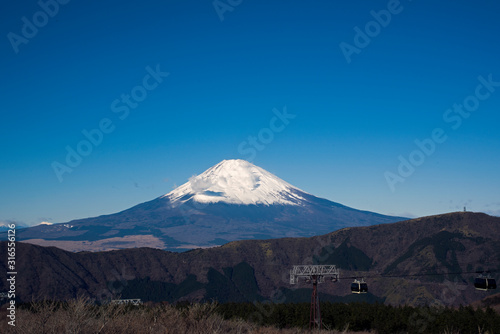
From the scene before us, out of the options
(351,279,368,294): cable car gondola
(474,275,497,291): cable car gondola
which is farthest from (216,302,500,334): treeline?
(474,275,497,291): cable car gondola

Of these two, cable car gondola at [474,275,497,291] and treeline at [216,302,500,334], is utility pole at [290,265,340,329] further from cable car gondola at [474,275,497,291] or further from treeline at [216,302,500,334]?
cable car gondola at [474,275,497,291]

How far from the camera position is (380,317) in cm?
5447

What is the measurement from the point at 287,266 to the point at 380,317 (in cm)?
12220

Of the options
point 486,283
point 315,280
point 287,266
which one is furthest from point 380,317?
point 287,266

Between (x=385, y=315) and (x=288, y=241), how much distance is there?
5246 inches

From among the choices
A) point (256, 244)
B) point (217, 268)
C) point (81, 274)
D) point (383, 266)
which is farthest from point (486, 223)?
point (81, 274)

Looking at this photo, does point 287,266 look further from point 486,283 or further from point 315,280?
point 486,283

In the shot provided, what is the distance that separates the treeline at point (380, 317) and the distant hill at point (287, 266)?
75.3 m

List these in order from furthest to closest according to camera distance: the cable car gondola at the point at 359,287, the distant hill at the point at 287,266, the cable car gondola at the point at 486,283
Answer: the distant hill at the point at 287,266
the cable car gondola at the point at 359,287
the cable car gondola at the point at 486,283

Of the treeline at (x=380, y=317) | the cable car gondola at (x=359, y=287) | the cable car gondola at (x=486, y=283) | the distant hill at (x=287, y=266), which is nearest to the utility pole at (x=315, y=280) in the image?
the treeline at (x=380, y=317)

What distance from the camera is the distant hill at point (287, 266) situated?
140375 millimetres

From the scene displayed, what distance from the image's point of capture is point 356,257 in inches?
7215

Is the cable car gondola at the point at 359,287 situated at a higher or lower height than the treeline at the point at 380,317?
higher

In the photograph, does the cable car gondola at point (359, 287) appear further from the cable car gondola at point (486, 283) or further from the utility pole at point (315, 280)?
the cable car gondola at point (486, 283)
